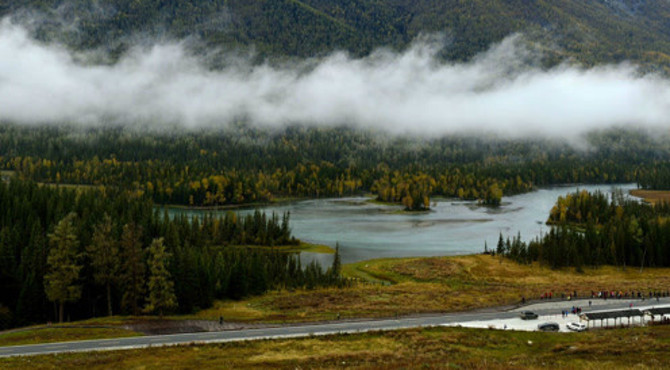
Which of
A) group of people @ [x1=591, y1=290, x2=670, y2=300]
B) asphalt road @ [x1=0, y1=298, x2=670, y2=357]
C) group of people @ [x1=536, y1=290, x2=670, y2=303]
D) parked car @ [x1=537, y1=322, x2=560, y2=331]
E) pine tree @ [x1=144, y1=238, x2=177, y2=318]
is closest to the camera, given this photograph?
asphalt road @ [x1=0, y1=298, x2=670, y2=357]

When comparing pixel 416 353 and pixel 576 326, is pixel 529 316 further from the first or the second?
pixel 416 353

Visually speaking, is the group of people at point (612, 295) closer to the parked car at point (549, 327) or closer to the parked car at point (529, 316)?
the parked car at point (529, 316)

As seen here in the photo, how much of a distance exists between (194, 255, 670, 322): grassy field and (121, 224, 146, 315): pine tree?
10028 millimetres

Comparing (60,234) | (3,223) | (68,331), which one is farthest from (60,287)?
(3,223)

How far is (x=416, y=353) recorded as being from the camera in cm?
5119

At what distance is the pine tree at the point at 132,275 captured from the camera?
78.4 m

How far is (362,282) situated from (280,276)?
56.4 ft

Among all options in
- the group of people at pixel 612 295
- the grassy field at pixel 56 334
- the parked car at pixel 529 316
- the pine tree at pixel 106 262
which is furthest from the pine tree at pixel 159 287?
the group of people at pixel 612 295

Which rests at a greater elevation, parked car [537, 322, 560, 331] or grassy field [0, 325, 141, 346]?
grassy field [0, 325, 141, 346]

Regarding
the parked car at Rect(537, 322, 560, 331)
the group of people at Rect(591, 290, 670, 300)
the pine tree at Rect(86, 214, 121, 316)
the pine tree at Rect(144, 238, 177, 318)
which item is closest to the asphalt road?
the group of people at Rect(591, 290, 670, 300)

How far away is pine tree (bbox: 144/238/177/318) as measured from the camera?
2960 inches

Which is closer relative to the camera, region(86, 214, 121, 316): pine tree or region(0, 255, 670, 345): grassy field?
region(0, 255, 670, 345): grassy field

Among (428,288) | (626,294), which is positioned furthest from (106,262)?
(626,294)

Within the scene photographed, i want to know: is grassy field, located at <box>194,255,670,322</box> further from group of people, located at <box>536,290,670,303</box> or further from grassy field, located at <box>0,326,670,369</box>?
grassy field, located at <box>0,326,670,369</box>
